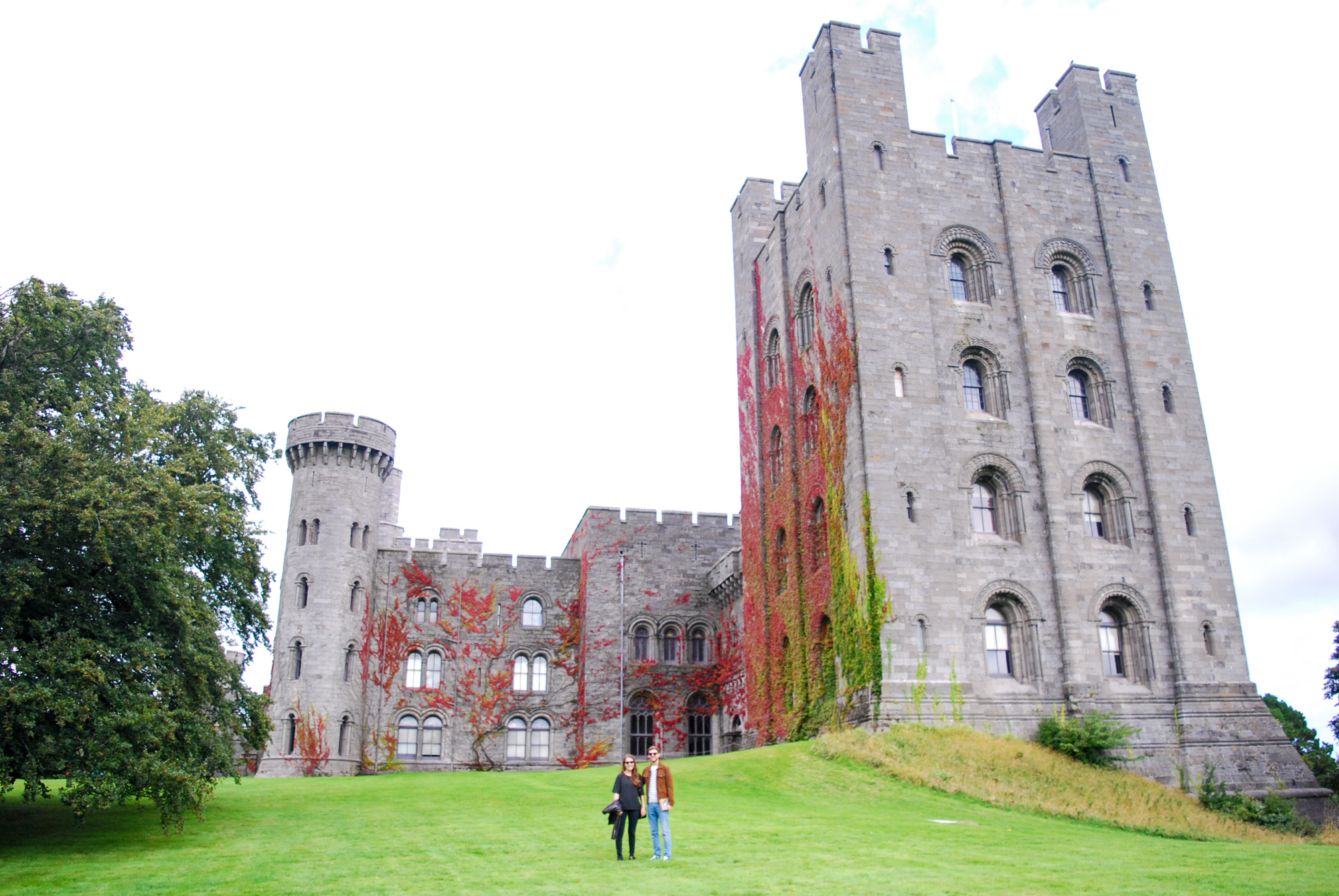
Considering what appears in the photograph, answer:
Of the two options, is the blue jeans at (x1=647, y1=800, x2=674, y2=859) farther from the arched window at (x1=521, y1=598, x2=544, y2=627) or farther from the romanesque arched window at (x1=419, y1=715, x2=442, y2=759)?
the arched window at (x1=521, y1=598, x2=544, y2=627)

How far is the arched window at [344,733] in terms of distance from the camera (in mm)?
38969

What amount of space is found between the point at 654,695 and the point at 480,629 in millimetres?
7570

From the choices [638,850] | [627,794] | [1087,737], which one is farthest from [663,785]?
[1087,737]

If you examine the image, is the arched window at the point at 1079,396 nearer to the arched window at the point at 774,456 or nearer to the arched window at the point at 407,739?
the arched window at the point at 774,456

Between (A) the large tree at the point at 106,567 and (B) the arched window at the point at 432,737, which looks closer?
(A) the large tree at the point at 106,567

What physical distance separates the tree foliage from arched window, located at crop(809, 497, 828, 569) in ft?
77.4

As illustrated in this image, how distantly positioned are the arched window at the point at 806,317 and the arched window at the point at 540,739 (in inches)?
764

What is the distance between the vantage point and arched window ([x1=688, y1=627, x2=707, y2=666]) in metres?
44.2

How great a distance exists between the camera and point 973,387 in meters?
31.3

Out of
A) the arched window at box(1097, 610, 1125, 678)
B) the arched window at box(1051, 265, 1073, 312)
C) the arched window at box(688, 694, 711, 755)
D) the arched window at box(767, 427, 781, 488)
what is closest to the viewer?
the arched window at box(1097, 610, 1125, 678)

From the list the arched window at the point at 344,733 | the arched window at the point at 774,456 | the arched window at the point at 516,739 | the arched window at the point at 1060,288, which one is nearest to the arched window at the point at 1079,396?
the arched window at the point at 1060,288

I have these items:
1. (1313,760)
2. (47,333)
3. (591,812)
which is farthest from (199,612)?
(1313,760)

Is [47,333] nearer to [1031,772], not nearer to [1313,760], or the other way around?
[1031,772]

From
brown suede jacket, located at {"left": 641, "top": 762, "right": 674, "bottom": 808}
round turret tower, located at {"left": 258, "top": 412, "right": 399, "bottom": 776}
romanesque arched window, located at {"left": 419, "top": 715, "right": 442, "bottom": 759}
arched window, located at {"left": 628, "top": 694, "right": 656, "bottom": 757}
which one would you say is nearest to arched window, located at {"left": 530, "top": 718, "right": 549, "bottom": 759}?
arched window, located at {"left": 628, "top": 694, "right": 656, "bottom": 757}
